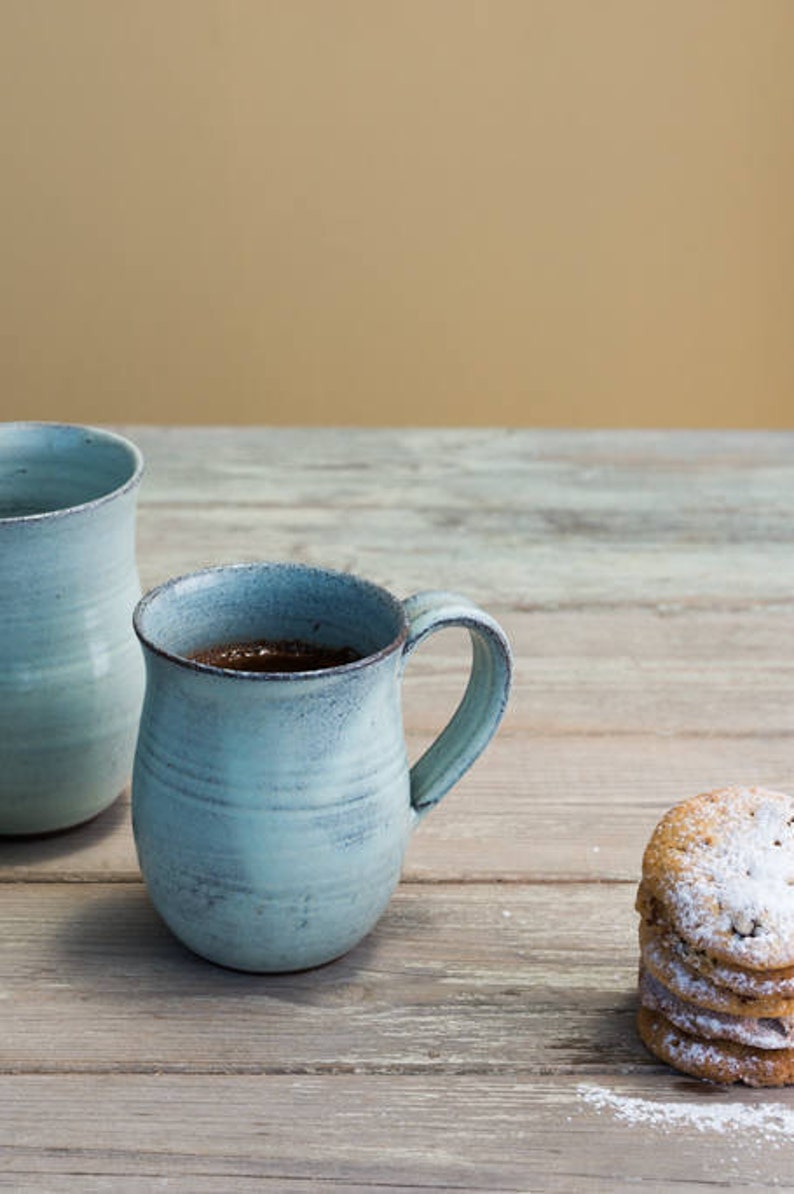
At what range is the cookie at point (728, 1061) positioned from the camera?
646 millimetres

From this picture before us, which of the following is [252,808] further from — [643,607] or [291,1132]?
[643,607]

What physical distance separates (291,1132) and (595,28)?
2377 mm

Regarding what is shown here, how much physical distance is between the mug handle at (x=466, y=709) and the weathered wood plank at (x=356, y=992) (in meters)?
0.07

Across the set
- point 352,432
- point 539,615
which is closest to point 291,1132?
point 539,615

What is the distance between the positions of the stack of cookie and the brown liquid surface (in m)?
0.18

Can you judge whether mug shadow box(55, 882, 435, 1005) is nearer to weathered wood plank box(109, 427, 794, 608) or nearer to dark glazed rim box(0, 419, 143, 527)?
dark glazed rim box(0, 419, 143, 527)

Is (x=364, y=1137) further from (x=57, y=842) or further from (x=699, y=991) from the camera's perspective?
A: (x=57, y=842)

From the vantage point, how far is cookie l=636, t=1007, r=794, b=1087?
646 mm

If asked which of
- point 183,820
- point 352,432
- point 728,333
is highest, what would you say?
point 183,820

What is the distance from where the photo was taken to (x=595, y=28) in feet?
8.69

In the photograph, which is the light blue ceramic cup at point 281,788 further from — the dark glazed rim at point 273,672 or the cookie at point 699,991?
the cookie at point 699,991

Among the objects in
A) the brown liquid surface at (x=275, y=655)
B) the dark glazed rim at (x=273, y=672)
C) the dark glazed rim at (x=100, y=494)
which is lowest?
the brown liquid surface at (x=275, y=655)

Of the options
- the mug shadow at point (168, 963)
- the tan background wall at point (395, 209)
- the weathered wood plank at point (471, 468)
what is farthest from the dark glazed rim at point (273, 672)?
the tan background wall at point (395, 209)

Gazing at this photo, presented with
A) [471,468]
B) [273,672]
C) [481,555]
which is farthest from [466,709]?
[471,468]
